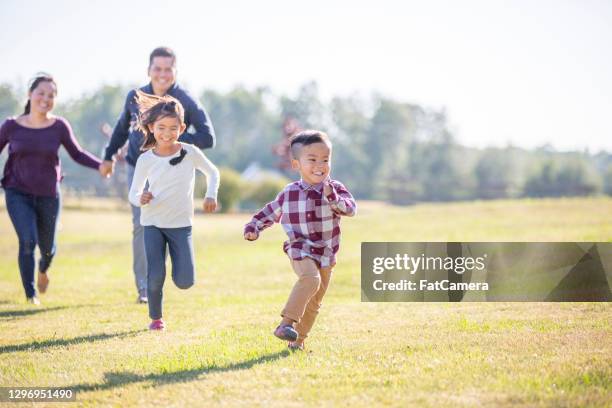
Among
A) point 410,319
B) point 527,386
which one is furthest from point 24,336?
point 527,386

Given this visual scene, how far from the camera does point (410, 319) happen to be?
287 inches

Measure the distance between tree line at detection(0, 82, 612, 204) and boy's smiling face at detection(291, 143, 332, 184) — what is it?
71250 millimetres

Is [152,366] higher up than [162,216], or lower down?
lower down

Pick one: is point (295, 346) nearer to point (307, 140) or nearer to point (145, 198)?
point (307, 140)

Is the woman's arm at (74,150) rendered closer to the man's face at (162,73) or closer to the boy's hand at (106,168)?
the boy's hand at (106,168)

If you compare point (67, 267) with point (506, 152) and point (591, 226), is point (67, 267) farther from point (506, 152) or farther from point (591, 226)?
point (506, 152)

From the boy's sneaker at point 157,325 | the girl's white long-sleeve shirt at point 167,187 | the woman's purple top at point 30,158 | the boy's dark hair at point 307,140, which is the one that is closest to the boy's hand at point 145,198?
the girl's white long-sleeve shirt at point 167,187

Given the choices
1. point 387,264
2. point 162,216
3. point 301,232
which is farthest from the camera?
point 387,264

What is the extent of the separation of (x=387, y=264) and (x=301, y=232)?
244 inches

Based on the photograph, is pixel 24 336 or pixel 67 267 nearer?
pixel 24 336

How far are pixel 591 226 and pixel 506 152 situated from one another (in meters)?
73.6

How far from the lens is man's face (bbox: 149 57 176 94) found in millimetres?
8219

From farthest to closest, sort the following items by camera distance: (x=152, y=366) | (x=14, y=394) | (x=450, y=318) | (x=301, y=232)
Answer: (x=450, y=318) < (x=301, y=232) < (x=152, y=366) < (x=14, y=394)

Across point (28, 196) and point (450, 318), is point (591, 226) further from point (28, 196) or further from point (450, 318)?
point (28, 196)
